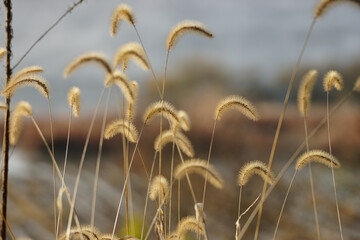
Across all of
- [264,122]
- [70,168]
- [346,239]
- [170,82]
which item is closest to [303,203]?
[346,239]

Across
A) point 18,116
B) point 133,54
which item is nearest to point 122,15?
point 133,54

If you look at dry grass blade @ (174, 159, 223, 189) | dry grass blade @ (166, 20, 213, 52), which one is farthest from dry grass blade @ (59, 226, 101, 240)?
dry grass blade @ (166, 20, 213, 52)

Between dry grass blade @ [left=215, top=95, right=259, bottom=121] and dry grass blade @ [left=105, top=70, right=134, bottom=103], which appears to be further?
dry grass blade @ [left=215, top=95, right=259, bottom=121]

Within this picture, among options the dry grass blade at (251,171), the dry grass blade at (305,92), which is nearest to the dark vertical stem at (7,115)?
the dry grass blade at (251,171)

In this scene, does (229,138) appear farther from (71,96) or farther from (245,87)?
(71,96)

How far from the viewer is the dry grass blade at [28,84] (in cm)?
142

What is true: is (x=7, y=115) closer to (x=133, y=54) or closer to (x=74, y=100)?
(x=74, y=100)

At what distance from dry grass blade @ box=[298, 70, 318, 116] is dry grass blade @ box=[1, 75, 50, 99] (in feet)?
2.59

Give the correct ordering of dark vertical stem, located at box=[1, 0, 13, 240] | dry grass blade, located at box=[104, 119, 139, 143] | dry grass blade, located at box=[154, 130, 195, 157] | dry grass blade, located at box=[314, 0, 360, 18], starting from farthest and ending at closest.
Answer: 1. dry grass blade, located at box=[154, 130, 195, 157]
2. dry grass blade, located at box=[104, 119, 139, 143]
3. dark vertical stem, located at box=[1, 0, 13, 240]
4. dry grass blade, located at box=[314, 0, 360, 18]

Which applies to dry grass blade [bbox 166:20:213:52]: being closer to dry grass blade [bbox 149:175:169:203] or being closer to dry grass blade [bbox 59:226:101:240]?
dry grass blade [bbox 149:175:169:203]

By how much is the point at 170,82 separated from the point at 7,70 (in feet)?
86.9

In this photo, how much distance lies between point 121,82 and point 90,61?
0.20 m

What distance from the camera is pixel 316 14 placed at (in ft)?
4.50

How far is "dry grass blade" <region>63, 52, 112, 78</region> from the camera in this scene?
124cm
